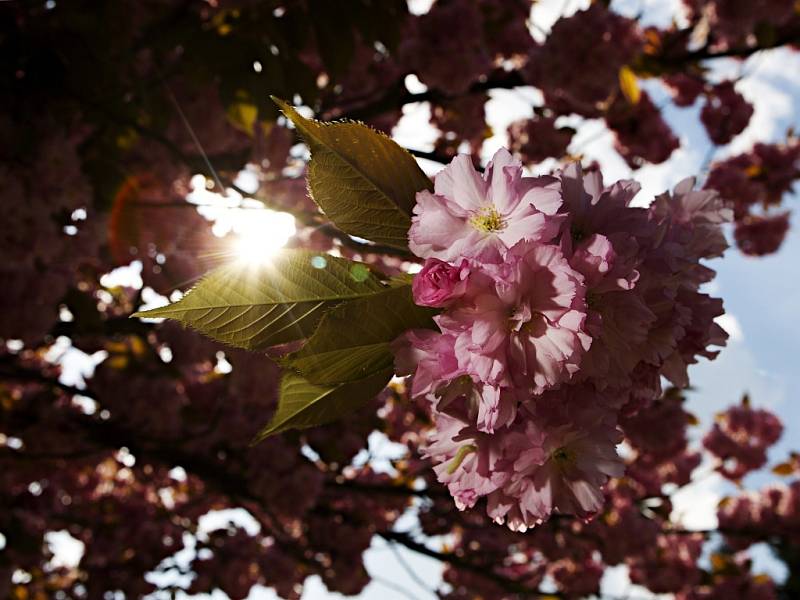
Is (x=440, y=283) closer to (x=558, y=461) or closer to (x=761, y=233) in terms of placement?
(x=558, y=461)

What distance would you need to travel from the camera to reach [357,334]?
69 centimetres

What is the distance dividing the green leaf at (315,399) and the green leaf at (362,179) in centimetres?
17

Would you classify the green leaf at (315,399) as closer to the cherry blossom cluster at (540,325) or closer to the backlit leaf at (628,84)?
the cherry blossom cluster at (540,325)

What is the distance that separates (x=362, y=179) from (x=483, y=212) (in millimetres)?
137

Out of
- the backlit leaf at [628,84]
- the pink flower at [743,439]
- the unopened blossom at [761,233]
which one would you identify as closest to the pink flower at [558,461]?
the backlit leaf at [628,84]

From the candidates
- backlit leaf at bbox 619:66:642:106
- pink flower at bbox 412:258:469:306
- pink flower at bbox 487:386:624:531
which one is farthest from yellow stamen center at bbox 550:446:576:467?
backlit leaf at bbox 619:66:642:106

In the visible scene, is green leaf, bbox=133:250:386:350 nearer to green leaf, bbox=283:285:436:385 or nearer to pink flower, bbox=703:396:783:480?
green leaf, bbox=283:285:436:385

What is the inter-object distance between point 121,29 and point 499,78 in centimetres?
172

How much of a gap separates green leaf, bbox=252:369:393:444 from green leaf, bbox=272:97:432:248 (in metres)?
0.17

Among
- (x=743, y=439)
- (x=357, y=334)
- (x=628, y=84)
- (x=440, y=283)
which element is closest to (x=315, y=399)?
(x=357, y=334)

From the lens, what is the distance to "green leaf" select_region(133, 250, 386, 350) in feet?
2.27

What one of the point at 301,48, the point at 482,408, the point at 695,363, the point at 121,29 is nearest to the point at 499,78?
the point at 301,48

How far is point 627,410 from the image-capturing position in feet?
2.71

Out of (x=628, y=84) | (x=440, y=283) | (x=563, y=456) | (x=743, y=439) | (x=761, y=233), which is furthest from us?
(x=743, y=439)
